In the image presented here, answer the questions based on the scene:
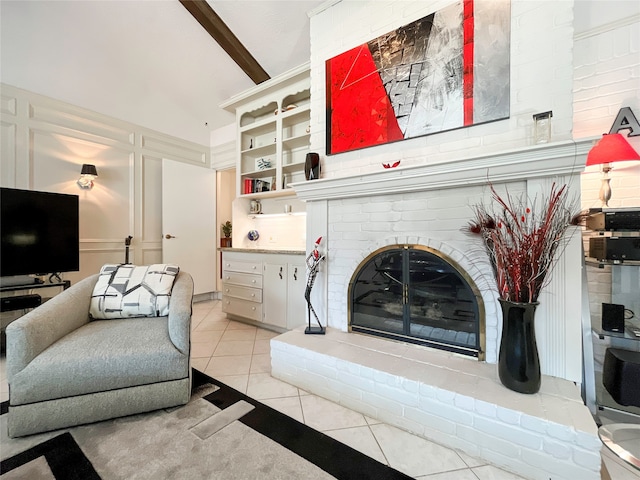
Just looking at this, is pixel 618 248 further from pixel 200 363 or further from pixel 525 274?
pixel 200 363

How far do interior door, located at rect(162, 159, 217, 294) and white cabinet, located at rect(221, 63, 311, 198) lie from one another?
0.94 metres

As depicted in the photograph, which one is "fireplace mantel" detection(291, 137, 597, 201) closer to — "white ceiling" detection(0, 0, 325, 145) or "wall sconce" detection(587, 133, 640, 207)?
"wall sconce" detection(587, 133, 640, 207)

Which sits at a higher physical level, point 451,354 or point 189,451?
point 451,354

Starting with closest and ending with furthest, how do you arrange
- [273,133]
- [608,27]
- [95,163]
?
[608,27] → [95,163] → [273,133]

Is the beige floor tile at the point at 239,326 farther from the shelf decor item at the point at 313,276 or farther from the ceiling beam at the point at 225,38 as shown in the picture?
the ceiling beam at the point at 225,38

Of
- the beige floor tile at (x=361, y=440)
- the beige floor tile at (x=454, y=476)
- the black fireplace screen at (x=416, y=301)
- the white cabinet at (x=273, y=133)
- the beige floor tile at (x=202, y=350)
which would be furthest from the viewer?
the white cabinet at (x=273, y=133)

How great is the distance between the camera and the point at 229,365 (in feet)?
6.79

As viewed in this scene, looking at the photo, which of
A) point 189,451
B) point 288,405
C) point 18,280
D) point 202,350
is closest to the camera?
point 189,451

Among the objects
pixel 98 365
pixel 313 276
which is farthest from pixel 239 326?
pixel 98 365

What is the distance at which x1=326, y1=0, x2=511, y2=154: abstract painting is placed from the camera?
5.00 feet

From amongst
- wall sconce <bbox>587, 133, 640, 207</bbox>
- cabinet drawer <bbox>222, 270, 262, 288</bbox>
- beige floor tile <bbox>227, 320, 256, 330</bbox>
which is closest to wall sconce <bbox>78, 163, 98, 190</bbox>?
cabinet drawer <bbox>222, 270, 262, 288</bbox>

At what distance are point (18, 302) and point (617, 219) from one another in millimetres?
4236

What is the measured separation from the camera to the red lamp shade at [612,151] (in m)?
1.45

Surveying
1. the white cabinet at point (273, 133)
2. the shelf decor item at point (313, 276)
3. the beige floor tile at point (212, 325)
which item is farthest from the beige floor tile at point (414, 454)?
the white cabinet at point (273, 133)
